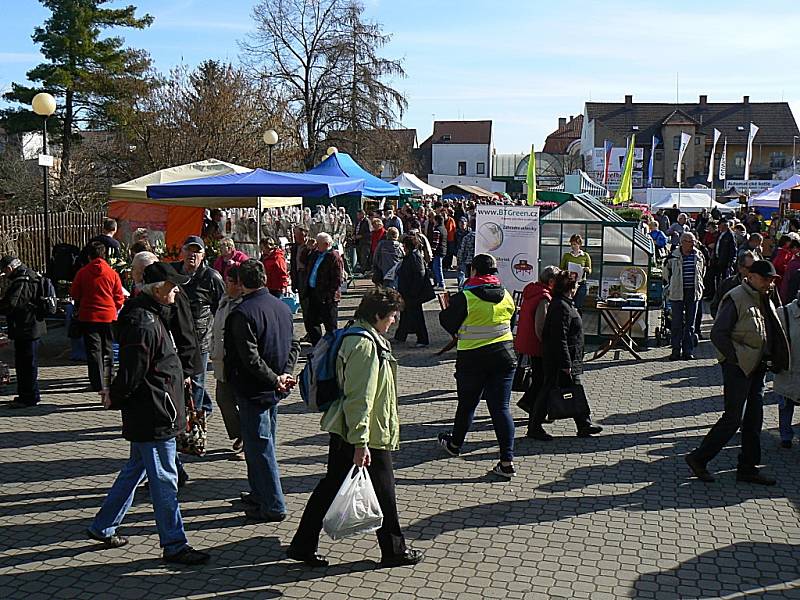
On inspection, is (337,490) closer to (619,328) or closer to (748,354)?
(748,354)

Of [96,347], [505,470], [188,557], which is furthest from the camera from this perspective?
[96,347]

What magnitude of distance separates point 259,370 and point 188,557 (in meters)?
1.22

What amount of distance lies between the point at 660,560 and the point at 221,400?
138 inches

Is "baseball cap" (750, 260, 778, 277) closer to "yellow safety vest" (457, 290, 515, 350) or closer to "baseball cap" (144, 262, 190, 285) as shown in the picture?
"yellow safety vest" (457, 290, 515, 350)

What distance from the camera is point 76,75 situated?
107 ft

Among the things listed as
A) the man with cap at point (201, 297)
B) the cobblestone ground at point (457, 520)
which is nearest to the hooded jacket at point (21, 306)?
the cobblestone ground at point (457, 520)

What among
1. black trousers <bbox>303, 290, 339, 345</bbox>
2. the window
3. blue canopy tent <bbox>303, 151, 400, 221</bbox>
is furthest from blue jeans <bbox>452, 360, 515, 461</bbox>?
the window

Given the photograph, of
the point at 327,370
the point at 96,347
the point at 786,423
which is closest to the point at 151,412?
the point at 327,370

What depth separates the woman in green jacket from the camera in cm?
497

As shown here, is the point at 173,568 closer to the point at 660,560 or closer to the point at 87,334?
the point at 660,560

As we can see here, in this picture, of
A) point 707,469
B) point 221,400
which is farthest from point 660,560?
point 221,400

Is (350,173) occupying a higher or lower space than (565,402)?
higher

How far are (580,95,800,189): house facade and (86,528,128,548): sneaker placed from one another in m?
73.5

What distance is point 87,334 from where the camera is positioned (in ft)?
31.8
